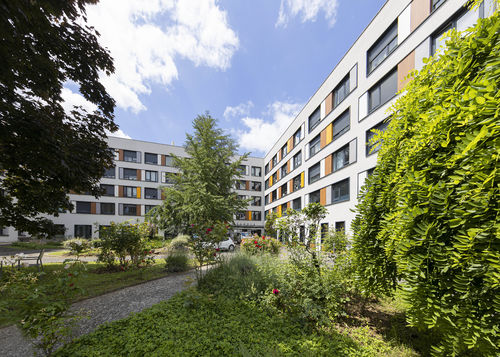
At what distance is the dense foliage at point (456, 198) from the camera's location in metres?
1.79

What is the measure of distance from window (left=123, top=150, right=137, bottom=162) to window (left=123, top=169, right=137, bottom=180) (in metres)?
1.78

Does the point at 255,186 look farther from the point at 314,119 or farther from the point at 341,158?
the point at 341,158

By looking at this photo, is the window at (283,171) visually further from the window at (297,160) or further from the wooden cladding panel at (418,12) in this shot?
the wooden cladding panel at (418,12)

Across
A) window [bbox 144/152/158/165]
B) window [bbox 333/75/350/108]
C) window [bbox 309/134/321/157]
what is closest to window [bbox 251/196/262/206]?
window [bbox 309/134/321/157]

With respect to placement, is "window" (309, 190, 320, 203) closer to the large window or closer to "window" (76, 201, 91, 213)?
the large window

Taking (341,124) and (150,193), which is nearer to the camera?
(341,124)

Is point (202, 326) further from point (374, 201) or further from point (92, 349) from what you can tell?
point (374, 201)

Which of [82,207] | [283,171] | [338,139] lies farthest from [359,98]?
[82,207]

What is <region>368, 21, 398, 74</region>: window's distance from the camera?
12.3 m

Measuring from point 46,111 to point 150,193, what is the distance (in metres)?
28.4

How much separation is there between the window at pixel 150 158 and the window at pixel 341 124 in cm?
2856

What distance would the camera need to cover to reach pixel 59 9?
5305mm

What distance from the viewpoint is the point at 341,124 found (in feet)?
56.2

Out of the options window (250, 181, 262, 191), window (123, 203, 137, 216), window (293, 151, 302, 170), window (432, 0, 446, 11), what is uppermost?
window (432, 0, 446, 11)
